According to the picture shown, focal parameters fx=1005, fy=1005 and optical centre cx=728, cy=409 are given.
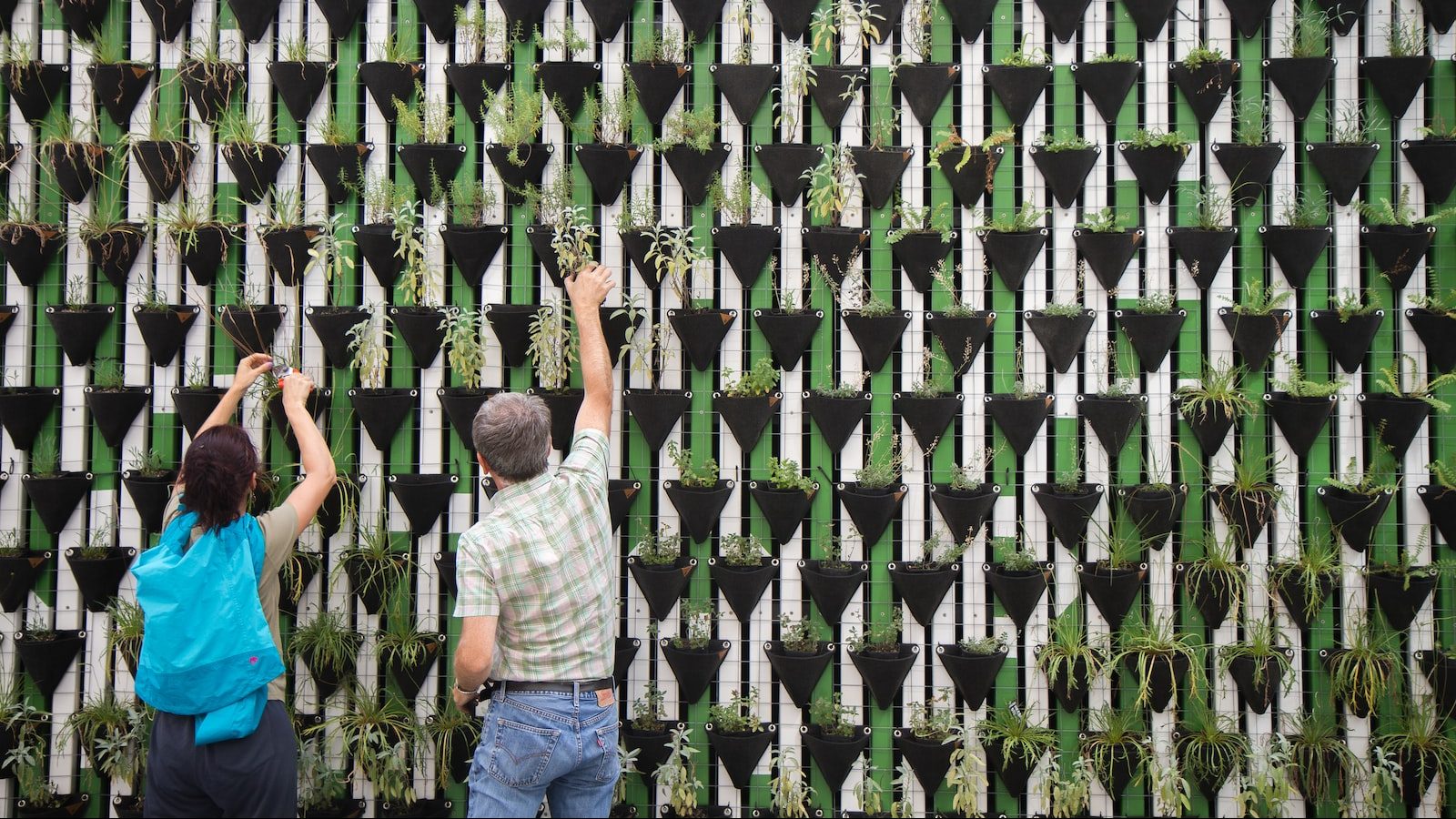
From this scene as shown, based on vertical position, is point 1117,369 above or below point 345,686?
above

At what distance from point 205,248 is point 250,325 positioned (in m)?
0.39

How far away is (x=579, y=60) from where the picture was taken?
4.31 m

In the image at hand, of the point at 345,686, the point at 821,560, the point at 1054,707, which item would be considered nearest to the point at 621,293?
the point at 821,560

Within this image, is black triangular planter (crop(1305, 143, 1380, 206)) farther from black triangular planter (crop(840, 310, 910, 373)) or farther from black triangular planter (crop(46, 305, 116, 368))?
black triangular planter (crop(46, 305, 116, 368))

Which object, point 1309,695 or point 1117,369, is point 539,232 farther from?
point 1309,695

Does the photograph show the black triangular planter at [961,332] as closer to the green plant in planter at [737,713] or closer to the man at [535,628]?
the green plant in planter at [737,713]

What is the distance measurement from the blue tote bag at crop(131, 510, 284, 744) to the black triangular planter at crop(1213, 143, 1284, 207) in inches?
159

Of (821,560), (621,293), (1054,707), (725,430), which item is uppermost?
(621,293)

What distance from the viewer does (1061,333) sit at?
4.14 m

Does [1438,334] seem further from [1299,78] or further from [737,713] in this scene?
[737,713]

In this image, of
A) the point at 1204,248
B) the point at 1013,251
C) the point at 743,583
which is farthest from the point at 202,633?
the point at 1204,248

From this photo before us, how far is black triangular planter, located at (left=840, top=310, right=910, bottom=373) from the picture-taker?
4.16m

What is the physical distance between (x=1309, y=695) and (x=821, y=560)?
81.7 inches

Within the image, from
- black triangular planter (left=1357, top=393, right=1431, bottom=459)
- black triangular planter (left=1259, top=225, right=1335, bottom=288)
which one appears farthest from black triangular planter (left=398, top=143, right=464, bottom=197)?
black triangular planter (left=1357, top=393, right=1431, bottom=459)
